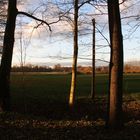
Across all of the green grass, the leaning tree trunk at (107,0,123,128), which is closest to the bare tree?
the green grass

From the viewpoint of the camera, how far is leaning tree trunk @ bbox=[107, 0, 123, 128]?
14406 mm

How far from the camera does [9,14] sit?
2059cm

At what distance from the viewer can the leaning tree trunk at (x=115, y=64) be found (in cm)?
1441

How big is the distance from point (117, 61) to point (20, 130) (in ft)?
13.0

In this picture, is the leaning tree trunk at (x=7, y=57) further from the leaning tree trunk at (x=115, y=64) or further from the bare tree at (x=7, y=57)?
the leaning tree trunk at (x=115, y=64)

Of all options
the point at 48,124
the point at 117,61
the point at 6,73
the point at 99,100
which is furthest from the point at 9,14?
Result: the point at 99,100

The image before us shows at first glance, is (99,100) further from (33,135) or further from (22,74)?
(33,135)

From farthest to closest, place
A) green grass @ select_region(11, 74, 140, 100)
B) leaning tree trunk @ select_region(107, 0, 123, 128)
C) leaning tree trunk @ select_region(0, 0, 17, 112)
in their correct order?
green grass @ select_region(11, 74, 140, 100), leaning tree trunk @ select_region(0, 0, 17, 112), leaning tree trunk @ select_region(107, 0, 123, 128)

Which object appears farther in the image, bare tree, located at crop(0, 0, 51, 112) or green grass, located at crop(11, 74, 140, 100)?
green grass, located at crop(11, 74, 140, 100)

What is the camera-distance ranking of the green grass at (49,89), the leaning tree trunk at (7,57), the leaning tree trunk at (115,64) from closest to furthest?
the leaning tree trunk at (115,64)
the leaning tree trunk at (7,57)
the green grass at (49,89)

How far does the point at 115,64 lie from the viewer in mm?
14414

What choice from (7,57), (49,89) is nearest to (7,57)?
(7,57)

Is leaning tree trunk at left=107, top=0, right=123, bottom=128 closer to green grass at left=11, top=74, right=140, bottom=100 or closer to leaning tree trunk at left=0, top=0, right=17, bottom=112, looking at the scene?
leaning tree trunk at left=0, top=0, right=17, bottom=112

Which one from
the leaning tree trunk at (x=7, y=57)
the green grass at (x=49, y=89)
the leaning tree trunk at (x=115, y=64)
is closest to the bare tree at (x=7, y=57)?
the leaning tree trunk at (x=7, y=57)
